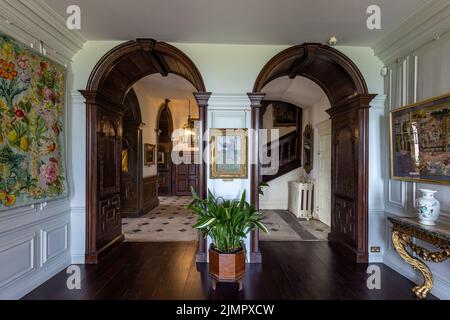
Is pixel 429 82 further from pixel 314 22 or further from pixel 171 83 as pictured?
pixel 171 83

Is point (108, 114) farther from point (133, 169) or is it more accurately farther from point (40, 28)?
point (133, 169)

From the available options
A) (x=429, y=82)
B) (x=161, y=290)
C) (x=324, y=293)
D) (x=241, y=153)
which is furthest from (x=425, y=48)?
(x=161, y=290)

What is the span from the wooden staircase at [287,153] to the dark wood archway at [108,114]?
4.04 meters

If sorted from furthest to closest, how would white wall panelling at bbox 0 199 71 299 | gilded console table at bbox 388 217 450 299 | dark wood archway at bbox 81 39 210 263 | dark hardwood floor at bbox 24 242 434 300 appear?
dark wood archway at bbox 81 39 210 263 < dark hardwood floor at bbox 24 242 434 300 < white wall panelling at bbox 0 199 71 299 < gilded console table at bbox 388 217 450 299

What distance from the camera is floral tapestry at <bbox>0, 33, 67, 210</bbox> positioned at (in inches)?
87.9

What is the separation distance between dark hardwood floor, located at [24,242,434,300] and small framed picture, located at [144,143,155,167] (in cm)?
321

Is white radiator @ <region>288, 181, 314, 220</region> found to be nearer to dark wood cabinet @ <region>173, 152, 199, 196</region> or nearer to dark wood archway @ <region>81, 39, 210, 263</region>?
dark wood archway @ <region>81, 39, 210, 263</region>

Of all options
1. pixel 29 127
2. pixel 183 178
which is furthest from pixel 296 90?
pixel 183 178

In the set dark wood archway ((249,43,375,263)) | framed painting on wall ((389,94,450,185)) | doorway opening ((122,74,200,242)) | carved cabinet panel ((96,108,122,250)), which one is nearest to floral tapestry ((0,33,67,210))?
carved cabinet panel ((96,108,122,250))

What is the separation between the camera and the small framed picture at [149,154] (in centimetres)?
657

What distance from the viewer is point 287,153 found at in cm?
709

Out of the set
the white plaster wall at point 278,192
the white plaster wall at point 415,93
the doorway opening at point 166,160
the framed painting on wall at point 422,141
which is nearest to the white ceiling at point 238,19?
the white plaster wall at point 415,93

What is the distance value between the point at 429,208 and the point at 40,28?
4.60 m

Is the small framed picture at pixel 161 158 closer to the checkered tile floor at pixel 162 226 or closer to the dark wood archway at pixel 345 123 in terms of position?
the checkered tile floor at pixel 162 226
